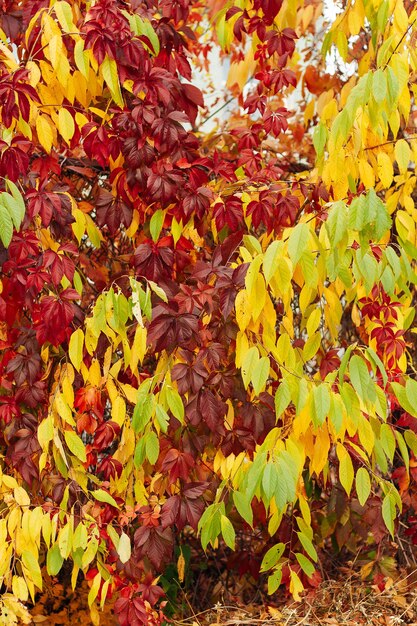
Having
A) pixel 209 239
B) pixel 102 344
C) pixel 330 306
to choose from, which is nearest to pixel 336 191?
pixel 330 306

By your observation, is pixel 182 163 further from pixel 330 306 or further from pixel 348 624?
pixel 348 624

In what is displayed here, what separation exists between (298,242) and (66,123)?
0.79 meters

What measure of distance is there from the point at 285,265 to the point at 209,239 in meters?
0.86

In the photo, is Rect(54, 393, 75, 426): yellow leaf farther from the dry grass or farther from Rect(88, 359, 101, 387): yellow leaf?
the dry grass

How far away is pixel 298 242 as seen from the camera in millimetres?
1896

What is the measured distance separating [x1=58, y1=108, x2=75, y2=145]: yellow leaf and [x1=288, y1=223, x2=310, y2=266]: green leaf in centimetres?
75

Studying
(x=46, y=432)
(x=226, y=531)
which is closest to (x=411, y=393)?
(x=226, y=531)

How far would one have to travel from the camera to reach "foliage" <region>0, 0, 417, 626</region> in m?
2.17

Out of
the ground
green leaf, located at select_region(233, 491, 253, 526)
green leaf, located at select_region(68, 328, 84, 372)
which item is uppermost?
green leaf, located at select_region(68, 328, 84, 372)

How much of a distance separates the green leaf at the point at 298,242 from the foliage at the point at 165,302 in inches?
4.2

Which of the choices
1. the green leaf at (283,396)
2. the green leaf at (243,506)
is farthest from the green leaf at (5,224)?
the green leaf at (243,506)

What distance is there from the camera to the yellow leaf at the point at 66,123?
231 centimetres


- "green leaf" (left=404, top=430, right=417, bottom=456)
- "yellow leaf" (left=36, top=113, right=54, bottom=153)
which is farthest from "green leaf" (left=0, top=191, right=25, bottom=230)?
"green leaf" (left=404, top=430, right=417, bottom=456)

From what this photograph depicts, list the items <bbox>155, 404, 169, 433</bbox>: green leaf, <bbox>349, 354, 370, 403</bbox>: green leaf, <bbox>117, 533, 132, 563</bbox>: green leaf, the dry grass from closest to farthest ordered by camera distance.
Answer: <bbox>349, 354, 370, 403</bbox>: green leaf → <bbox>155, 404, 169, 433</bbox>: green leaf → <bbox>117, 533, 132, 563</bbox>: green leaf → the dry grass
